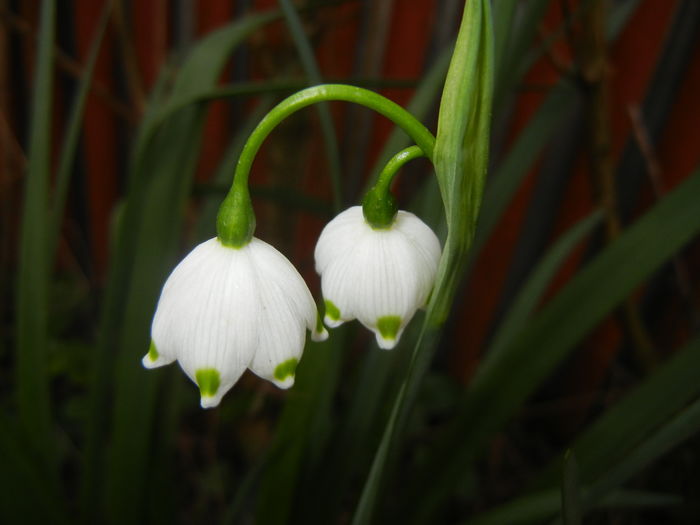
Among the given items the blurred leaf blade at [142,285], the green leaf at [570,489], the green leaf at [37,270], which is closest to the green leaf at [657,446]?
the green leaf at [570,489]

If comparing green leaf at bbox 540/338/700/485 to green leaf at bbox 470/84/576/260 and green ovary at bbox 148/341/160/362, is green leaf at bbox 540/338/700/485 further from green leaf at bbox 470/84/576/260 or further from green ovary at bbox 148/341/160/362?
green ovary at bbox 148/341/160/362

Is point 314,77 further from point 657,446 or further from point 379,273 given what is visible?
point 657,446

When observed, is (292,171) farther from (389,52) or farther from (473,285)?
(473,285)

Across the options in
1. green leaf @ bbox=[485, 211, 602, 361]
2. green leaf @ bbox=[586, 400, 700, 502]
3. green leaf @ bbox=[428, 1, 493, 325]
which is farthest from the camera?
green leaf @ bbox=[485, 211, 602, 361]

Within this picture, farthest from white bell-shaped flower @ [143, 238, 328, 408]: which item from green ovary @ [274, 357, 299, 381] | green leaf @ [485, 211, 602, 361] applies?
green leaf @ [485, 211, 602, 361]

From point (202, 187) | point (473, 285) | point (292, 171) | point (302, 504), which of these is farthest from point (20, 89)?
point (302, 504)

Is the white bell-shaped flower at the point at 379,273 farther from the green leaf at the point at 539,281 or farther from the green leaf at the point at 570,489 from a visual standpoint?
the green leaf at the point at 539,281
